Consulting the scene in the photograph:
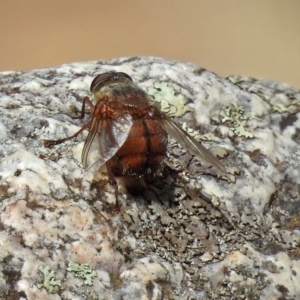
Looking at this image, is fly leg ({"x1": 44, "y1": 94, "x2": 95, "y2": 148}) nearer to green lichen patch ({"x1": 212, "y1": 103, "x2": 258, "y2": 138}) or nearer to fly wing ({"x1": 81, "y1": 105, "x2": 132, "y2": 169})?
fly wing ({"x1": 81, "y1": 105, "x2": 132, "y2": 169})

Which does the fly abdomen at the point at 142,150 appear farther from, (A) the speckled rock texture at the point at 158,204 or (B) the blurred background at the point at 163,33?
(B) the blurred background at the point at 163,33

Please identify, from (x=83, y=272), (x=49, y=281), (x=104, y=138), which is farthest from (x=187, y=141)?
(x=49, y=281)

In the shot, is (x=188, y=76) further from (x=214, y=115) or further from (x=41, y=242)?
(x=41, y=242)

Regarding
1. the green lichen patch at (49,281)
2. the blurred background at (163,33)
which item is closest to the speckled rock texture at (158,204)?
the green lichen patch at (49,281)

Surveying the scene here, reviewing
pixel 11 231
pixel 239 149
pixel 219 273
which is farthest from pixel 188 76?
pixel 11 231

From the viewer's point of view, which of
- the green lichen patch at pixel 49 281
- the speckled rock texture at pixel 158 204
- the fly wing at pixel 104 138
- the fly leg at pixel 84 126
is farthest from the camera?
the fly leg at pixel 84 126

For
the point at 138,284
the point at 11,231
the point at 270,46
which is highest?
the point at 11,231
